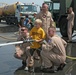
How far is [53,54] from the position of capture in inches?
293

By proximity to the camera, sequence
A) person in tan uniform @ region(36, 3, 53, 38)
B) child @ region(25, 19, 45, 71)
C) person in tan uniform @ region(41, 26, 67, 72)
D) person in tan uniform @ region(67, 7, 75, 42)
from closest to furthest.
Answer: person in tan uniform @ region(41, 26, 67, 72) < child @ region(25, 19, 45, 71) < person in tan uniform @ region(36, 3, 53, 38) < person in tan uniform @ region(67, 7, 75, 42)

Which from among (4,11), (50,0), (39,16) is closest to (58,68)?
(39,16)

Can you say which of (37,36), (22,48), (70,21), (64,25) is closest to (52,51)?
(37,36)

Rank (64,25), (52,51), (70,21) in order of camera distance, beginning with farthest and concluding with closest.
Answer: (64,25), (70,21), (52,51)

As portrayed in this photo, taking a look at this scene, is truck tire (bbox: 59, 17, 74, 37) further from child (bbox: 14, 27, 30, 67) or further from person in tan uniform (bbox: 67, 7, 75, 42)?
child (bbox: 14, 27, 30, 67)

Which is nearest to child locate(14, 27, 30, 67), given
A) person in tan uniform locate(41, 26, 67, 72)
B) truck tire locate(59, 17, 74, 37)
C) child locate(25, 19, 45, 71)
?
child locate(25, 19, 45, 71)

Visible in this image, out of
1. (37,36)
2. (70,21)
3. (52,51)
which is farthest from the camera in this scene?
(70,21)

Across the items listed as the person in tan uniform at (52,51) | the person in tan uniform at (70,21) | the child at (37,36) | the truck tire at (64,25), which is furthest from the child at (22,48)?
the truck tire at (64,25)

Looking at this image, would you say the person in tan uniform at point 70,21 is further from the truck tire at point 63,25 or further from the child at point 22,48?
the child at point 22,48

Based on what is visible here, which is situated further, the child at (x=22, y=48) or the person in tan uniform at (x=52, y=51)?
the child at (x=22, y=48)

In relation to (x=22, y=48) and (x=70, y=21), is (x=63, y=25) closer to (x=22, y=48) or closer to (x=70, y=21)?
(x=70, y=21)

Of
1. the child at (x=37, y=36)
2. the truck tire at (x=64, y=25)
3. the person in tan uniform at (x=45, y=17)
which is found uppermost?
the person in tan uniform at (x=45, y=17)

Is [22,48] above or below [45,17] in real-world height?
below

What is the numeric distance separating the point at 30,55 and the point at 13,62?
4.62 ft
